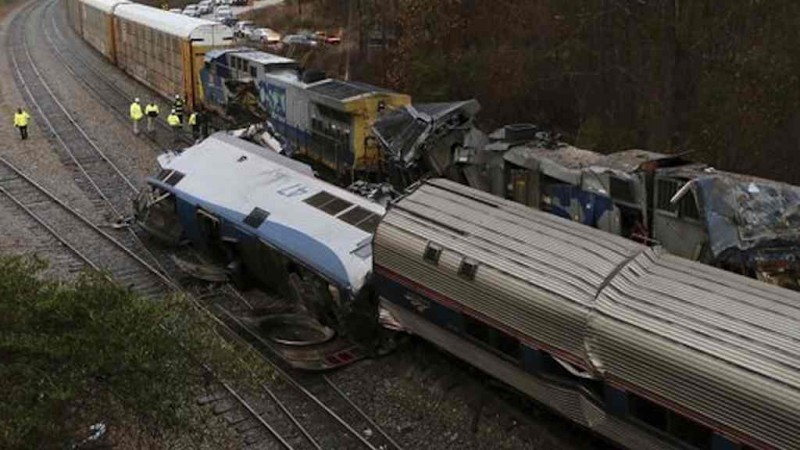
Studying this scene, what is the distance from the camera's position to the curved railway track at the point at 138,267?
1377cm

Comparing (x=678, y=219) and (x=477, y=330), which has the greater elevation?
(x=678, y=219)

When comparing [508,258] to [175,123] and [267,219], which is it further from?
[175,123]

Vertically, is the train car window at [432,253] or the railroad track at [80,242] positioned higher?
the train car window at [432,253]

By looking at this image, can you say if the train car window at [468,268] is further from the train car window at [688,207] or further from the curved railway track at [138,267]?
the train car window at [688,207]

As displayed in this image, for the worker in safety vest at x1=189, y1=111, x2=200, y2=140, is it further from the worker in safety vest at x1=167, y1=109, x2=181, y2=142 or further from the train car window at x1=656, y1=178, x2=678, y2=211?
the train car window at x1=656, y1=178, x2=678, y2=211

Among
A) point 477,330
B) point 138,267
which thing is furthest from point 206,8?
point 477,330

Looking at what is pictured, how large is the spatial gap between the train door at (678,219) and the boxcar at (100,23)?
1559 inches

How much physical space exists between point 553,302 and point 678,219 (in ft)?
14.9

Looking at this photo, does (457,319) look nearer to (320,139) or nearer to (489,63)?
(320,139)

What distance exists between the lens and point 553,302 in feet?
39.6

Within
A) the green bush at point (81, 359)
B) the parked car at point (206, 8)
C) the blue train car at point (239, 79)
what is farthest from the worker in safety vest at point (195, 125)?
the parked car at point (206, 8)

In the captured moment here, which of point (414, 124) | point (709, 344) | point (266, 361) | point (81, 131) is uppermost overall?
point (414, 124)

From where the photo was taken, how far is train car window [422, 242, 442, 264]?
14000 millimetres

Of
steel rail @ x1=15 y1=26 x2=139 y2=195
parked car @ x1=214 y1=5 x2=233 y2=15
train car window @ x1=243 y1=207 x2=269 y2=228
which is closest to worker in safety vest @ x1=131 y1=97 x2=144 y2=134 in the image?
steel rail @ x1=15 y1=26 x2=139 y2=195
